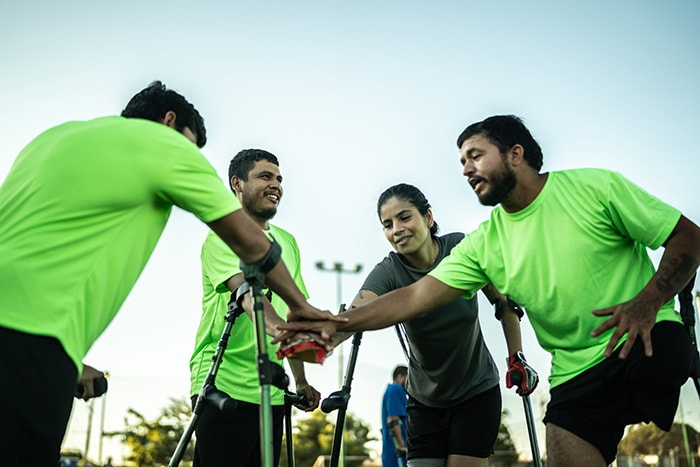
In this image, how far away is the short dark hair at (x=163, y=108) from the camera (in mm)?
3000

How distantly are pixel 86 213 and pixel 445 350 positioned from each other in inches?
107

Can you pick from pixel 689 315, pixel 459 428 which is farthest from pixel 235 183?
pixel 689 315

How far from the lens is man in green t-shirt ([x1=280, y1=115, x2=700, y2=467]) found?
3.01 meters

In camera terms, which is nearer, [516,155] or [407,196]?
[516,155]

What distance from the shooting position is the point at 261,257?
2811mm

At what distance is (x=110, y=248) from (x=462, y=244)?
2.04 metres

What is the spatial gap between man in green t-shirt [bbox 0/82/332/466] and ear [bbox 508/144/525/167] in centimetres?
162

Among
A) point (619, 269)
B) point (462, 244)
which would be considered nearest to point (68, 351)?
point (462, 244)

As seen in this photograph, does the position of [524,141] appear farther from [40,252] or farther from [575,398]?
[40,252]

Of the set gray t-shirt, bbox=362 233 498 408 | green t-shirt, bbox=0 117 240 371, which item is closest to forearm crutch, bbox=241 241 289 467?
green t-shirt, bbox=0 117 240 371

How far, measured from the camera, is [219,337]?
428cm

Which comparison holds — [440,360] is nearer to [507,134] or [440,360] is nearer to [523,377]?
[523,377]

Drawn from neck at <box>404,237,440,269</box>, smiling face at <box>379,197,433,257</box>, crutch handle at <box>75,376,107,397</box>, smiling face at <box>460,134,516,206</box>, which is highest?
smiling face at <box>460,134,516,206</box>

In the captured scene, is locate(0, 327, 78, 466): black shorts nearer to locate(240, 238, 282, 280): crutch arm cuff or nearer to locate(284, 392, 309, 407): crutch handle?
locate(240, 238, 282, 280): crutch arm cuff
